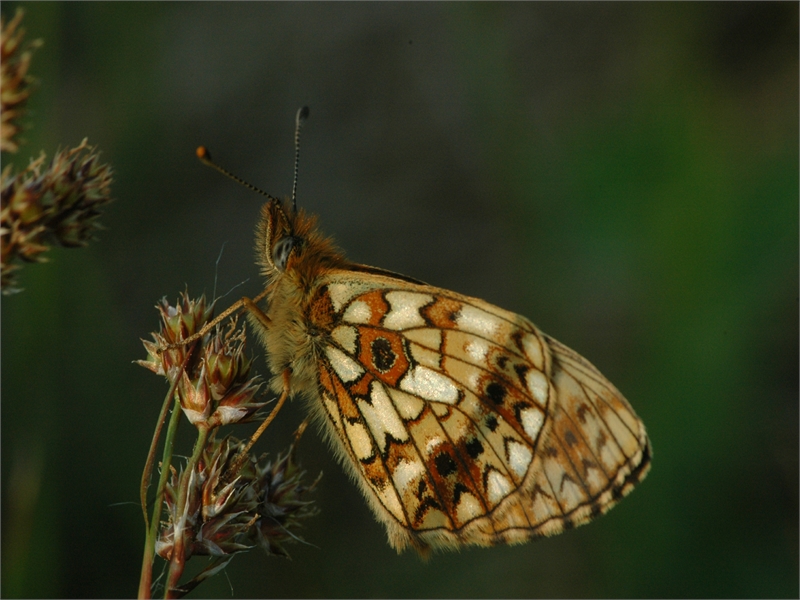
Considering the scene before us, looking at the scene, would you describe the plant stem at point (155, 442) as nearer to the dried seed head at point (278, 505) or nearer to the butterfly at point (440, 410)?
the dried seed head at point (278, 505)

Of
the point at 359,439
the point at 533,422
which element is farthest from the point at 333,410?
the point at 533,422

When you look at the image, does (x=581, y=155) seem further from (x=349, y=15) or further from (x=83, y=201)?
(x=83, y=201)

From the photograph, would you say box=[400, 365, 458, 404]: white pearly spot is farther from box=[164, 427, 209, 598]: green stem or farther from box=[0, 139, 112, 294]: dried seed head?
box=[0, 139, 112, 294]: dried seed head

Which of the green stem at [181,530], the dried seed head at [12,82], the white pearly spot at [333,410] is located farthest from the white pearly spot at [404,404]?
the dried seed head at [12,82]

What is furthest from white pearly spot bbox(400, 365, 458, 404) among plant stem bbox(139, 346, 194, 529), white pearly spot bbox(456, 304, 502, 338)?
plant stem bbox(139, 346, 194, 529)

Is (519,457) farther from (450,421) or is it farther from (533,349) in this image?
(533,349)
